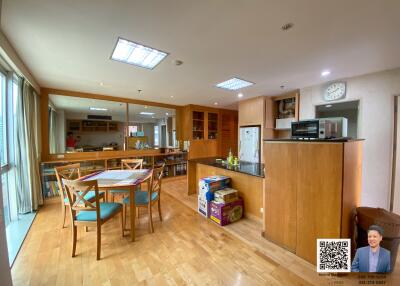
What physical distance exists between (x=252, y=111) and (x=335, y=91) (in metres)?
1.86

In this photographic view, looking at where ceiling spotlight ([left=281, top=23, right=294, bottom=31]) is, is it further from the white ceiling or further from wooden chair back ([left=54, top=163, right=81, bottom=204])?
wooden chair back ([left=54, top=163, right=81, bottom=204])

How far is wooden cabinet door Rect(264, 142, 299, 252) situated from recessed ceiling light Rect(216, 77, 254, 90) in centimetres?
170

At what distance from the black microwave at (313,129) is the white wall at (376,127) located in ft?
6.49

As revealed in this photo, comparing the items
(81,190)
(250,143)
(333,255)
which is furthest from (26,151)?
(250,143)

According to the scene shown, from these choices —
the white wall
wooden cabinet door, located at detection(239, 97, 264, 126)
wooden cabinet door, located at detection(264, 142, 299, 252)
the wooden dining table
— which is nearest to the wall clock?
the white wall

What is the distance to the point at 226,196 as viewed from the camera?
263 cm

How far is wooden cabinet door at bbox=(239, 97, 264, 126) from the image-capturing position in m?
4.46

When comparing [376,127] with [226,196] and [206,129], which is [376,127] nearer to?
[226,196]

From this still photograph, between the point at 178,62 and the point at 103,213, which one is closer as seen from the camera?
the point at 103,213

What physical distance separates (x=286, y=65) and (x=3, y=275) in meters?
3.65

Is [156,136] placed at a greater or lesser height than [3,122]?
lesser

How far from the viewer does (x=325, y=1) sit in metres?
1.32

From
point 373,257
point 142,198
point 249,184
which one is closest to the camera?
point 373,257

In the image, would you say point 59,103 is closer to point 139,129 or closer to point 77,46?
point 139,129
